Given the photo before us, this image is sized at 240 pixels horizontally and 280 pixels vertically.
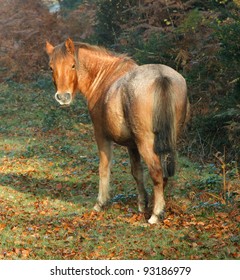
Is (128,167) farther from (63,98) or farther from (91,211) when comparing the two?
(63,98)

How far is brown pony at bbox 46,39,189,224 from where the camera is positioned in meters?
8.48

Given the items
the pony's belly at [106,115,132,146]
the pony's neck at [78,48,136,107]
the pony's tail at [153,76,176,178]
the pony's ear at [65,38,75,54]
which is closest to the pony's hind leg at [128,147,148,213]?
the pony's belly at [106,115,132,146]

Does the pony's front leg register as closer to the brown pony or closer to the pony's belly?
the brown pony

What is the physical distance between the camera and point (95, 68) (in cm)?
1025

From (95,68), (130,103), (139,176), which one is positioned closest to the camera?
(130,103)

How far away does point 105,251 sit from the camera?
7680 mm

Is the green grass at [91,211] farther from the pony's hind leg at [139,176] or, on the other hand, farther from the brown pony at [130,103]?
the brown pony at [130,103]

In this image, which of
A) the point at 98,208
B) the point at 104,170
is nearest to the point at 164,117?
the point at 104,170

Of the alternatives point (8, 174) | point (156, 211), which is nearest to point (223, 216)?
point (156, 211)

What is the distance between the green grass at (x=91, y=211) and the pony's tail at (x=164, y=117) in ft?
3.87

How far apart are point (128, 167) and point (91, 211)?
3.83 m

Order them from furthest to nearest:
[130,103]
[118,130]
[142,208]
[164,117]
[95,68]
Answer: [95,68] → [142,208] → [118,130] → [130,103] → [164,117]

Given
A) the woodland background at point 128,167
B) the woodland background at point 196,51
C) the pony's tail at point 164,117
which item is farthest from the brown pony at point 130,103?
the woodland background at point 196,51
